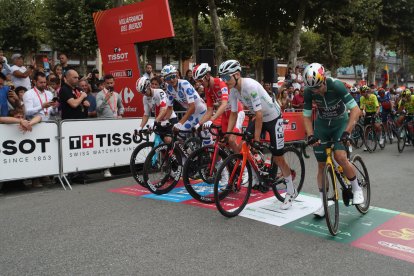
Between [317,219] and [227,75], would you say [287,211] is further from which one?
[227,75]

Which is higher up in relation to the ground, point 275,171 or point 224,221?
point 275,171

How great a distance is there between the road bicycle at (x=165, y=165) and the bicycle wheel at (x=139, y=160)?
201 mm

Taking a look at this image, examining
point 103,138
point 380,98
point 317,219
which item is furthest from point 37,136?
point 380,98

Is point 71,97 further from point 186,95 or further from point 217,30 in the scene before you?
point 217,30

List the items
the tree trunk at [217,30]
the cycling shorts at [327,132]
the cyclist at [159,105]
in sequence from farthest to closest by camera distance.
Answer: the tree trunk at [217,30] → the cyclist at [159,105] → the cycling shorts at [327,132]

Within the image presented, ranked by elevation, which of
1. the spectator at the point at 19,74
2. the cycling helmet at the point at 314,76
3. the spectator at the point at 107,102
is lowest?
the spectator at the point at 107,102

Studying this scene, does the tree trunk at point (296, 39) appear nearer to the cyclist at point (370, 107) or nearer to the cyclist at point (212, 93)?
the cyclist at point (370, 107)

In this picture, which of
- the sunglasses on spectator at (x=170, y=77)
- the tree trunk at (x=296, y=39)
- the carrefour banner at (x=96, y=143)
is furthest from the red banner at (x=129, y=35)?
the tree trunk at (x=296, y=39)

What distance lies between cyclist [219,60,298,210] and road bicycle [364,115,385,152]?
24.7 ft

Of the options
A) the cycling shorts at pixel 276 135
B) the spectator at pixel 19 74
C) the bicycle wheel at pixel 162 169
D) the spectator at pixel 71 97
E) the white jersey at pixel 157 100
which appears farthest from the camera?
the spectator at pixel 19 74

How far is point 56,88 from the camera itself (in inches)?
372

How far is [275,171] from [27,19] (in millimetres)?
32598

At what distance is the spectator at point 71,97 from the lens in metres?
7.61

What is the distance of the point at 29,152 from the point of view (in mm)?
6895
